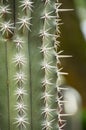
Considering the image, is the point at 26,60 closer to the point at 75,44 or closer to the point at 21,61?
the point at 21,61

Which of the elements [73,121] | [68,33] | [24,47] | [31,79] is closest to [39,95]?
[31,79]

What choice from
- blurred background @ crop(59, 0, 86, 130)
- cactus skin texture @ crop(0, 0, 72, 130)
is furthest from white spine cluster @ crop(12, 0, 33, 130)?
blurred background @ crop(59, 0, 86, 130)

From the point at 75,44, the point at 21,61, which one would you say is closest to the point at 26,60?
the point at 21,61

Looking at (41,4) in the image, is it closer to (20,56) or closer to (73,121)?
(20,56)

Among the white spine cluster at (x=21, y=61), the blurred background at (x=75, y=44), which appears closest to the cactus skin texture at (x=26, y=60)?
the white spine cluster at (x=21, y=61)

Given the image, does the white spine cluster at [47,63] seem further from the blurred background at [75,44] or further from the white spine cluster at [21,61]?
the blurred background at [75,44]
